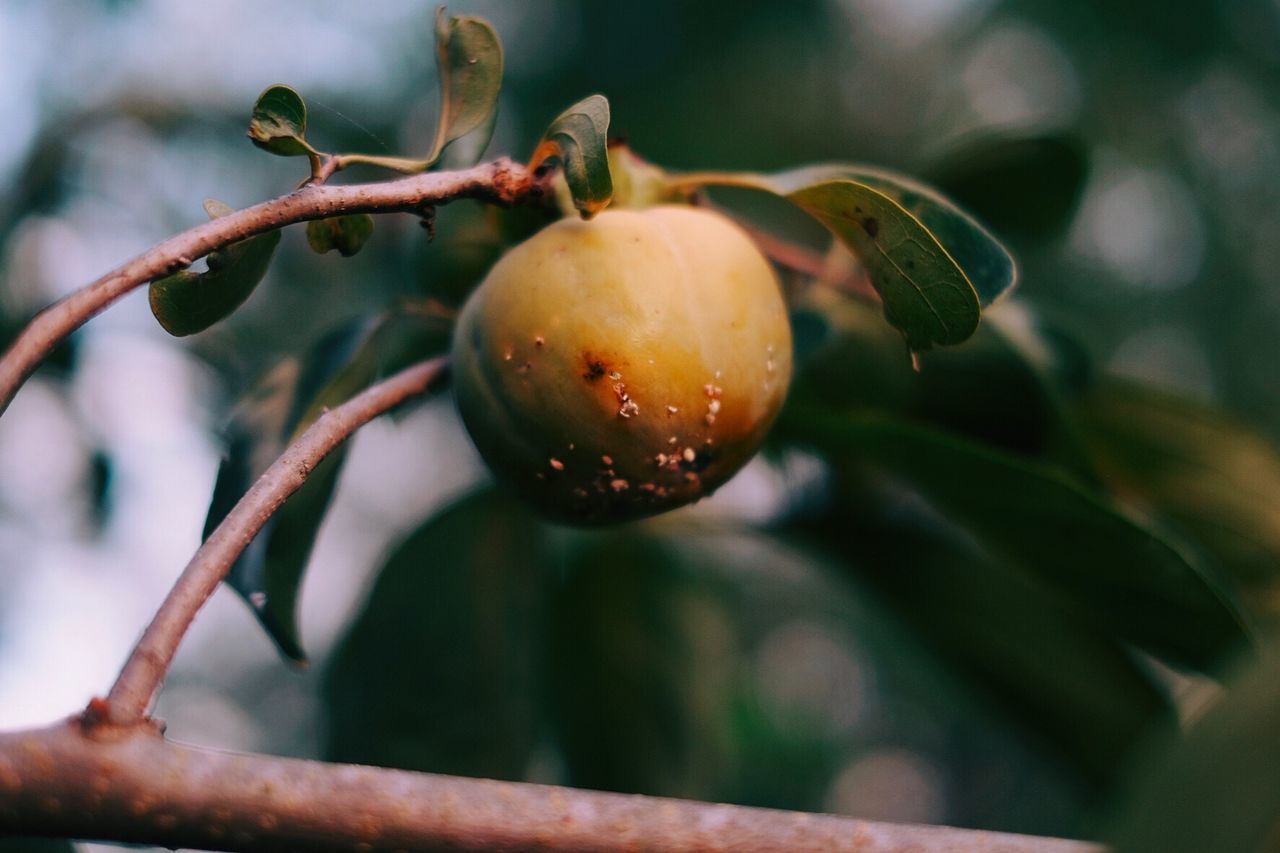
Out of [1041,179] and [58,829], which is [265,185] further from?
[58,829]

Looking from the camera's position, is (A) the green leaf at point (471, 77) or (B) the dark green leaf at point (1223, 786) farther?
(A) the green leaf at point (471, 77)

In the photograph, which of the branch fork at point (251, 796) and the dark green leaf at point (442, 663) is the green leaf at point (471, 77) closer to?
the branch fork at point (251, 796)

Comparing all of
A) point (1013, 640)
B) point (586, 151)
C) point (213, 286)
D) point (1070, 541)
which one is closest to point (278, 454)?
point (213, 286)

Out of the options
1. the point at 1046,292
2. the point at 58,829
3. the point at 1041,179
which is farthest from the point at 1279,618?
the point at 1046,292

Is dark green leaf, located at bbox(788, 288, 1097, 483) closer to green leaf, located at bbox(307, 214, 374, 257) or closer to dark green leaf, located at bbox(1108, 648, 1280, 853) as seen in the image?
green leaf, located at bbox(307, 214, 374, 257)

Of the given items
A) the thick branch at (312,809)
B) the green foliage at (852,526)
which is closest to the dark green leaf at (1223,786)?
the thick branch at (312,809)

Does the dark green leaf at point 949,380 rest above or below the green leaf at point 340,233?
below

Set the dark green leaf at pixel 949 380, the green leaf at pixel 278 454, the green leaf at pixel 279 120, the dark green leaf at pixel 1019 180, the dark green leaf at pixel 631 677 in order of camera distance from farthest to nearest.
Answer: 1. the dark green leaf at pixel 631 677
2. the dark green leaf at pixel 1019 180
3. the dark green leaf at pixel 949 380
4. the green leaf at pixel 278 454
5. the green leaf at pixel 279 120

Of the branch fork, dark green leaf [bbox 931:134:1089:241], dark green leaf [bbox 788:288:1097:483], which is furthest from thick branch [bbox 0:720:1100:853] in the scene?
dark green leaf [bbox 931:134:1089:241]

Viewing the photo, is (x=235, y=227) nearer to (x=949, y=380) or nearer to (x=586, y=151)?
(x=586, y=151)
